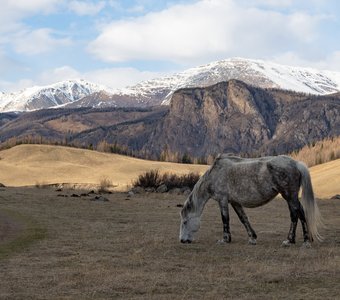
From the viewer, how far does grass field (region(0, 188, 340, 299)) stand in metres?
→ 10.5

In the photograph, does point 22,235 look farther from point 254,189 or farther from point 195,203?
point 254,189

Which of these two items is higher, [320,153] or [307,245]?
[320,153]

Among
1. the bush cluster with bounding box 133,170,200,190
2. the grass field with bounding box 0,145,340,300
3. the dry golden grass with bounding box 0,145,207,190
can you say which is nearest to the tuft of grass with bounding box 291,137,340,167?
the dry golden grass with bounding box 0,145,207,190

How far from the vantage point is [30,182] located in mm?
92750

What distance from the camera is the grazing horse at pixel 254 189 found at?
655 inches

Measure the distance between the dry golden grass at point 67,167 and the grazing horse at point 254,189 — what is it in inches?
2684

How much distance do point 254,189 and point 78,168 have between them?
97.3 meters

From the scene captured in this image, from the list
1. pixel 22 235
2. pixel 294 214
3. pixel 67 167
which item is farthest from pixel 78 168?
pixel 294 214

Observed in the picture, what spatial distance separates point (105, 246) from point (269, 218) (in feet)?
45.7

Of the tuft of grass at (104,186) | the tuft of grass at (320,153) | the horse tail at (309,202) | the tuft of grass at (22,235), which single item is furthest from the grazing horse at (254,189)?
the tuft of grass at (320,153)

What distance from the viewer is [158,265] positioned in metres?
13.4

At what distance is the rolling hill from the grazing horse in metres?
55.6

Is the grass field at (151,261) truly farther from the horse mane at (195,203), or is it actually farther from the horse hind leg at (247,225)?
the horse mane at (195,203)

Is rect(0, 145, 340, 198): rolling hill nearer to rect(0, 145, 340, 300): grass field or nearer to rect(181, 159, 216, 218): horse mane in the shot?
rect(0, 145, 340, 300): grass field
